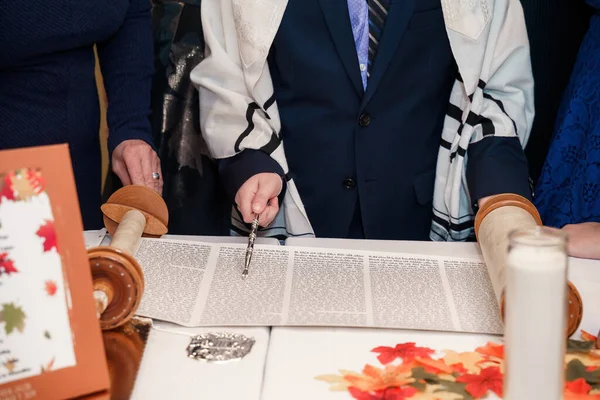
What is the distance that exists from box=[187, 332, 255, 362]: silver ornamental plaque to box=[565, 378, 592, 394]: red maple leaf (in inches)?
15.4

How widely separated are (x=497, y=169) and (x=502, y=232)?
330 millimetres

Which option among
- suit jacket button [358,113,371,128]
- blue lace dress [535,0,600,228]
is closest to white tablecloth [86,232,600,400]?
blue lace dress [535,0,600,228]

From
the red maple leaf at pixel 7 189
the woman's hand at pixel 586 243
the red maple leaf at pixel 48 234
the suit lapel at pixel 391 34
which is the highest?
the suit lapel at pixel 391 34

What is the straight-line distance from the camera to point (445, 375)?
36.8 inches

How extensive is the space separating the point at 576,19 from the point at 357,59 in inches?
27.9

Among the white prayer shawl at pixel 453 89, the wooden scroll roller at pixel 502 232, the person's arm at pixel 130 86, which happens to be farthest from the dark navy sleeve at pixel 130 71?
the wooden scroll roller at pixel 502 232

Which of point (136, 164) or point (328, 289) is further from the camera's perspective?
point (136, 164)

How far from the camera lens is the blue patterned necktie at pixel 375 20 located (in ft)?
4.98

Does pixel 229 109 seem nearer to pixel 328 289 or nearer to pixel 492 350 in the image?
pixel 328 289

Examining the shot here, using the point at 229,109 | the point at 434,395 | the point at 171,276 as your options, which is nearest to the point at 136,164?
the point at 229,109

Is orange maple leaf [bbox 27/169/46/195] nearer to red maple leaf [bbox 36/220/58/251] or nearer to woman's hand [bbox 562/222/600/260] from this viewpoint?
red maple leaf [bbox 36/220/58/251]

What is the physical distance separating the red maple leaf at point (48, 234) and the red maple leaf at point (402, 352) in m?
0.42

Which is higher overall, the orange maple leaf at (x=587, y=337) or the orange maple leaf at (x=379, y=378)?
the orange maple leaf at (x=587, y=337)

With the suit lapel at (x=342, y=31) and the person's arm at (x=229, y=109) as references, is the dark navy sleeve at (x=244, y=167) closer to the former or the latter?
the person's arm at (x=229, y=109)
